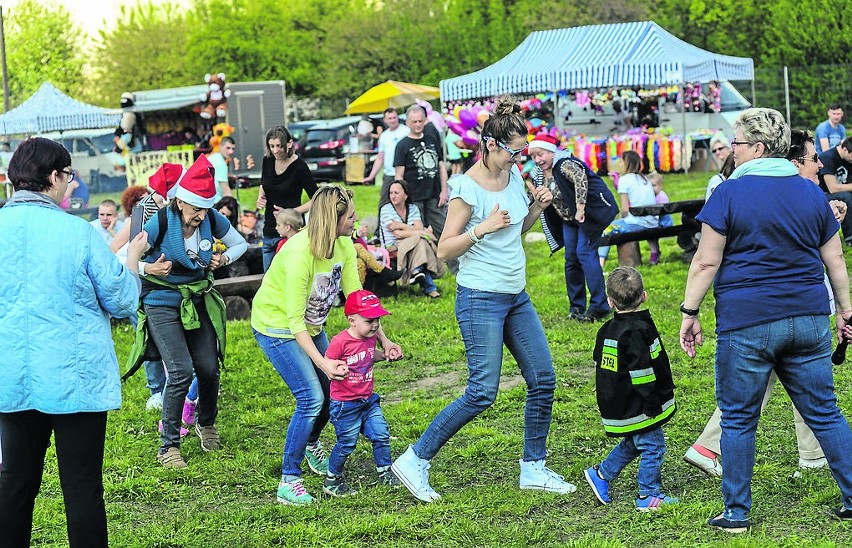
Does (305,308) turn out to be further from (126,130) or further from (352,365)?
(126,130)

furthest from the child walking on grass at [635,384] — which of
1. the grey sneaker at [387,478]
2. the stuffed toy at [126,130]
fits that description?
the stuffed toy at [126,130]

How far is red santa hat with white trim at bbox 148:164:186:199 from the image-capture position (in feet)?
22.5

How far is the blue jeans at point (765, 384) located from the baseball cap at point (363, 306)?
1.80 m

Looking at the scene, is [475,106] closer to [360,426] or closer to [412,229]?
[412,229]

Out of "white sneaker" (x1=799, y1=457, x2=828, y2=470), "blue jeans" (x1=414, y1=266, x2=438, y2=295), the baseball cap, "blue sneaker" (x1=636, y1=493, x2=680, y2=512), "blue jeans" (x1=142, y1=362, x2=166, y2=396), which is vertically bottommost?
"blue sneaker" (x1=636, y1=493, x2=680, y2=512)

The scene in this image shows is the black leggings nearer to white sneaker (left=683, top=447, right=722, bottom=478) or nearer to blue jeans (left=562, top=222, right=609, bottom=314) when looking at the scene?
white sneaker (left=683, top=447, right=722, bottom=478)

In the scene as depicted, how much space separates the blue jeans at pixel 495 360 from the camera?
221 inches

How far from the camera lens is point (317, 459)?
650 cm

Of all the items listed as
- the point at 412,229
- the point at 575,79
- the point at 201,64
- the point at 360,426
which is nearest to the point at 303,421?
the point at 360,426

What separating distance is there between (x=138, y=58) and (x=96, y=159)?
26665 mm

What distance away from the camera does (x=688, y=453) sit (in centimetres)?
597

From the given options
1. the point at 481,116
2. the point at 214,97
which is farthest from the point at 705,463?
the point at 214,97

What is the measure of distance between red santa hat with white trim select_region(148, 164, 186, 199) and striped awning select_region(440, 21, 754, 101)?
692 inches

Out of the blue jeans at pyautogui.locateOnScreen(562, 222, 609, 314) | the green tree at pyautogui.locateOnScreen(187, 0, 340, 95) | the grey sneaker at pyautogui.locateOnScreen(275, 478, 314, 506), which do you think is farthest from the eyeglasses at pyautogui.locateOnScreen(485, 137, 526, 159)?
the green tree at pyautogui.locateOnScreen(187, 0, 340, 95)
